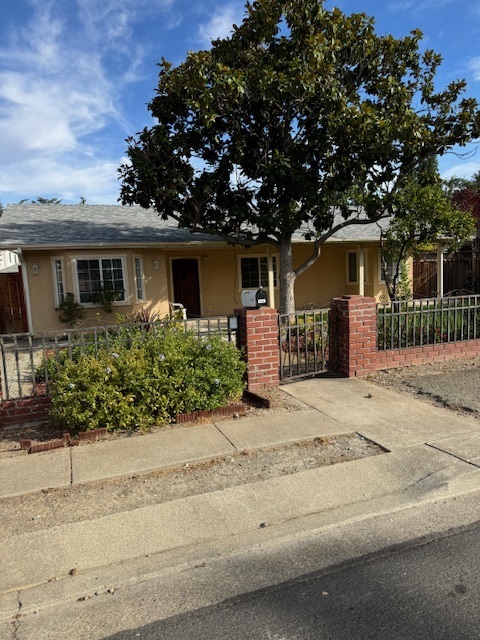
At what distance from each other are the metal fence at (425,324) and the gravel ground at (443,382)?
0.46 metres

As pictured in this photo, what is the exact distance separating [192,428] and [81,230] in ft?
32.6

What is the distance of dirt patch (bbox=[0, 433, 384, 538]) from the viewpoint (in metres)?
3.56

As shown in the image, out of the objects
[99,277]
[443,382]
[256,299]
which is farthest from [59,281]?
[443,382]

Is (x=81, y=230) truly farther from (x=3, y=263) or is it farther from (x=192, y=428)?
(x=192, y=428)

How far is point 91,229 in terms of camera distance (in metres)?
13.8

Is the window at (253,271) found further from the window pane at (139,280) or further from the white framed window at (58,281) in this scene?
the white framed window at (58,281)

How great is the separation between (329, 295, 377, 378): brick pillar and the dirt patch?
8.17 feet

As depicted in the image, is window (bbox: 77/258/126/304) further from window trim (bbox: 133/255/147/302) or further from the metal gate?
the metal gate

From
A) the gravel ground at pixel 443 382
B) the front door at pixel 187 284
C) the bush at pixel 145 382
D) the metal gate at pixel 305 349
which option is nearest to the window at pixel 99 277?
the front door at pixel 187 284

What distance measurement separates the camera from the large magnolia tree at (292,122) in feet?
30.2

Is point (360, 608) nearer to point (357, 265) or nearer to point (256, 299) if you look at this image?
point (256, 299)

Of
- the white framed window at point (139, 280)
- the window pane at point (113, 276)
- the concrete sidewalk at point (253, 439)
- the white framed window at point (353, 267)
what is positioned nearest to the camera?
the concrete sidewalk at point (253, 439)

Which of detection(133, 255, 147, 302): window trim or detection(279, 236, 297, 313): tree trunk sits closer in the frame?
detection(279, 236, 297, 313): tree trunk

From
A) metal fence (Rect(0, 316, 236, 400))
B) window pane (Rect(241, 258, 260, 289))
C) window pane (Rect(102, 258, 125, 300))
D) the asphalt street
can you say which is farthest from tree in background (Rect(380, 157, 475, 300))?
the asphalt street
